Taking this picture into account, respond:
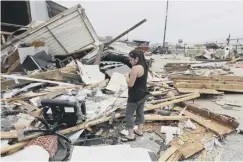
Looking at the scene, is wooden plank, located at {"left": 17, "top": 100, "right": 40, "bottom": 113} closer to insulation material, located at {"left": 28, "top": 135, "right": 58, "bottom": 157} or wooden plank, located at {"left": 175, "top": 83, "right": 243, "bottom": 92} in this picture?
insulation material, located at {"left": 28, "top": 135, "right": 58, "bottom": 157}

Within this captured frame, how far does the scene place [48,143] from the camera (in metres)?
4.18

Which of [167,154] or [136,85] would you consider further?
[136,85]

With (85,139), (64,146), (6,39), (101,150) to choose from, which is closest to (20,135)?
(64,146)

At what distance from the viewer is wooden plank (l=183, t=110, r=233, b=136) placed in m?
4.93

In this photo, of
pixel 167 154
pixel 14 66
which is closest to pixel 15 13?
pixel 14 66

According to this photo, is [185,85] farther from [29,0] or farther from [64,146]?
[29,0]

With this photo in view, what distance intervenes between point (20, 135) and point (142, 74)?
2.38m

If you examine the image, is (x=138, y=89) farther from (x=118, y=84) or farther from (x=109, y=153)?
(x=118, y=84)

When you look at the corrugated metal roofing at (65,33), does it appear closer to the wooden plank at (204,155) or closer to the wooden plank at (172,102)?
the wooden plank at (172,102)

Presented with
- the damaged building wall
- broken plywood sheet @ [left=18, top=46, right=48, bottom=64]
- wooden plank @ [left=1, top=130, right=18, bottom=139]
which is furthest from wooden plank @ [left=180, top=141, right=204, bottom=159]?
the damaged building wall

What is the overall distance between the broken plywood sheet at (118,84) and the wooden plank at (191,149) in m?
2.71

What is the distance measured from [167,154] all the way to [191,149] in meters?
0.44

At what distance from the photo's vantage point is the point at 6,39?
Result: 41.5ft

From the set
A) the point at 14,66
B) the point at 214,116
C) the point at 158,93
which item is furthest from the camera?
the point at 14,66
